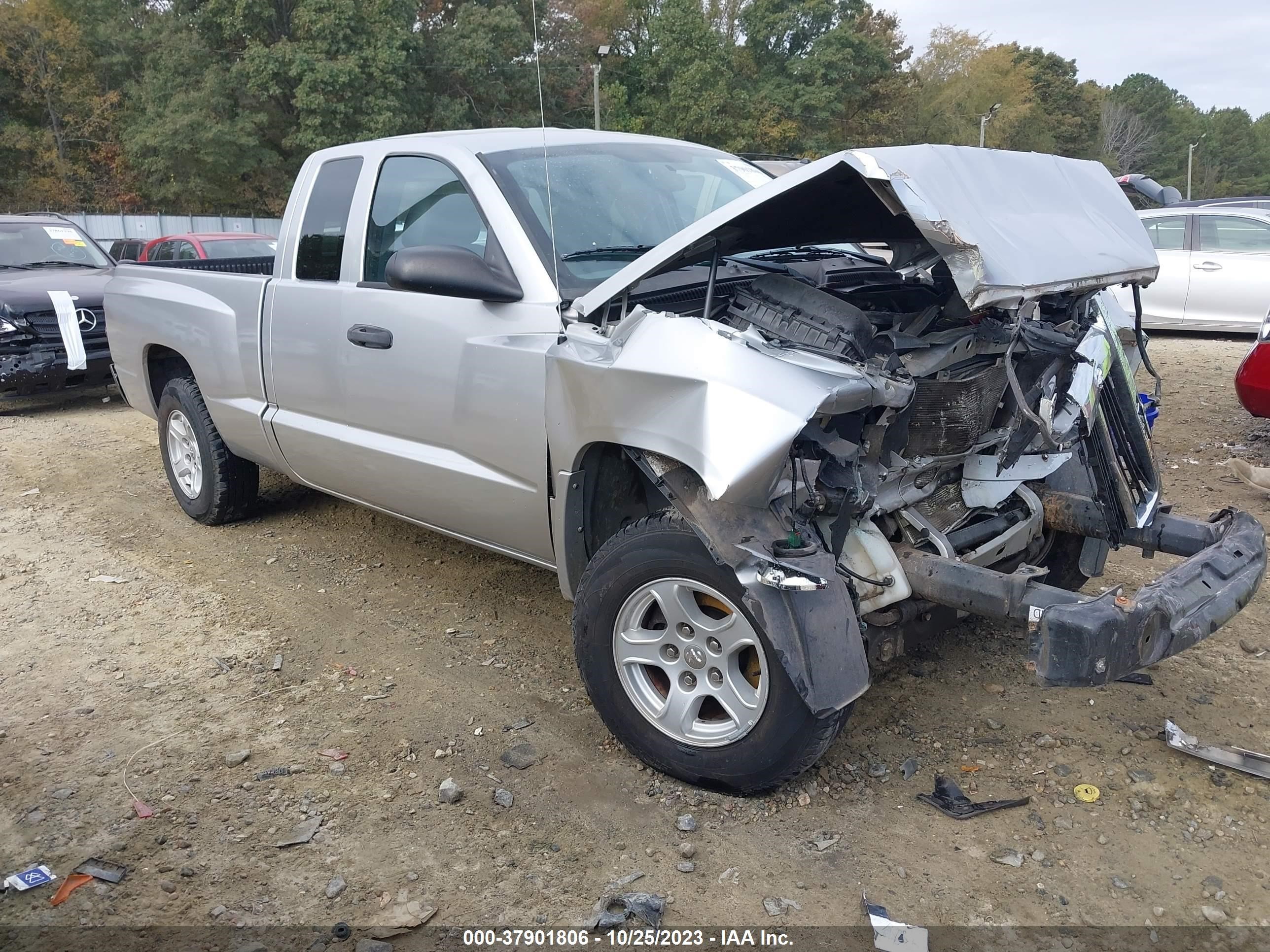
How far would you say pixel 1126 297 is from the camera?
948 cm

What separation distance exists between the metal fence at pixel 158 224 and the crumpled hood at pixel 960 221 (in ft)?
96.5

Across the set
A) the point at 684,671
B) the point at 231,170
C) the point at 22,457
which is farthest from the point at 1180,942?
the point at 231,170

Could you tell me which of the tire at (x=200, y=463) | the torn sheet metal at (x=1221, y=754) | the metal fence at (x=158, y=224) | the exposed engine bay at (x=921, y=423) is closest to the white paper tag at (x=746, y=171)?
the exposed engine bay at (x=921, y=423)

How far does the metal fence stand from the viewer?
30.1m

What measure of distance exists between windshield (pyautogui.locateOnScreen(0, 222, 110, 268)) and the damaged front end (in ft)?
29.5

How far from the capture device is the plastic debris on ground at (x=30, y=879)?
2.66 metres

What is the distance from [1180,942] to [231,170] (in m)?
35.1

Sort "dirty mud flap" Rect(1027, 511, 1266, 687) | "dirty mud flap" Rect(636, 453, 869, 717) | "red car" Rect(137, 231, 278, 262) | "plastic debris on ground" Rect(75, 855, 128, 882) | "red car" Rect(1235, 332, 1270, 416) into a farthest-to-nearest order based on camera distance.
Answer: "red car" Rect(137, 231, 278, 262) → "red car" Rect(1235, 332, 1270, 416) → "plastic debris on ground" Rect(75, 855, 128, 882) → "dirty mud flap" Rect(636, 453, 869, 717) → "dirty mud flap" Rect(1027, 511, 1266, 687)

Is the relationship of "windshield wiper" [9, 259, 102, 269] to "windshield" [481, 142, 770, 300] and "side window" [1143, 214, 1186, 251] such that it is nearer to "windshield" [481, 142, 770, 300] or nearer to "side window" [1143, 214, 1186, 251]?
"windshield" [481, 142, 770, 300]

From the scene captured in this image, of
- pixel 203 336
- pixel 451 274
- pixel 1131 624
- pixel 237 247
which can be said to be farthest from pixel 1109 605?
pixel 237 247

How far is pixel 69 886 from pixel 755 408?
2.24 meters

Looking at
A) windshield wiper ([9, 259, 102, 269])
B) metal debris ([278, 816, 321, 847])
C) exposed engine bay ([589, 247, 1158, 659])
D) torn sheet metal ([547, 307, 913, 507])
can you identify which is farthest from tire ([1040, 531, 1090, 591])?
windshield wiper ([9, 259, 102, 269])

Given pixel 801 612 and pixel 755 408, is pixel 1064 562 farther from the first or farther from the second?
pixel 755 408

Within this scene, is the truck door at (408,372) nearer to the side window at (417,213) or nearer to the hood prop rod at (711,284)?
the side window at (417,213)
